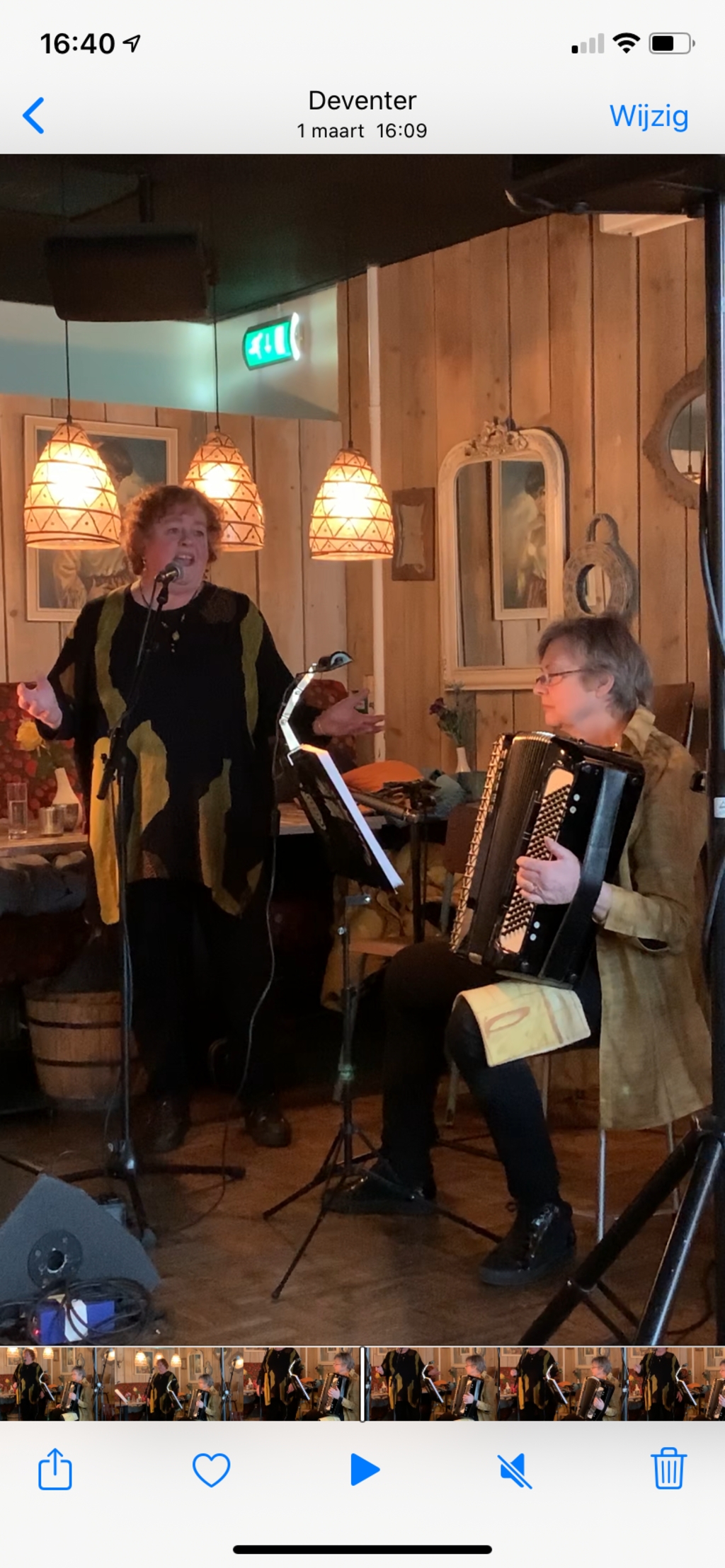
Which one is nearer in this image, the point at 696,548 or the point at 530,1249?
the point at 530,1249

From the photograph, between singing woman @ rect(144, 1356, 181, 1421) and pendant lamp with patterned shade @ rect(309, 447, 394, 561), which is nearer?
singing woman @ rect(144, 1356, 181, 1421)

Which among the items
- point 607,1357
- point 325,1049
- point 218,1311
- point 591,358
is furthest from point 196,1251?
point 591,358

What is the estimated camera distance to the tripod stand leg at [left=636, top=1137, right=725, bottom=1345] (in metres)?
1.89

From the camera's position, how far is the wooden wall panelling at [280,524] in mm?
2355

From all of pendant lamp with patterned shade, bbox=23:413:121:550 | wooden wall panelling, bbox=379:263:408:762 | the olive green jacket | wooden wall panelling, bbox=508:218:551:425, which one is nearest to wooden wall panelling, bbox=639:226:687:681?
wooden wall panelling, bbox=508:218:551:425

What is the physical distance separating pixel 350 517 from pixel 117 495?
39cm

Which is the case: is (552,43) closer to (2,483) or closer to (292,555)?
(292,555)

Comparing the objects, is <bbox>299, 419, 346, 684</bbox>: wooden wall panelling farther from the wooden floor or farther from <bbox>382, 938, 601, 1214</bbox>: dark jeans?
the wooden floor

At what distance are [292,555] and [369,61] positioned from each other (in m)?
0.75

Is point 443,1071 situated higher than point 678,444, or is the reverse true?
point 678,444

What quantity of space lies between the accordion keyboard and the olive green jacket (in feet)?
0.50

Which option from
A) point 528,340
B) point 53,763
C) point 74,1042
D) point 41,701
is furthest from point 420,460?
point 74,1042

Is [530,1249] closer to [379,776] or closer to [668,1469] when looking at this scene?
[668,1469]

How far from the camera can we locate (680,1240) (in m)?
1.89
